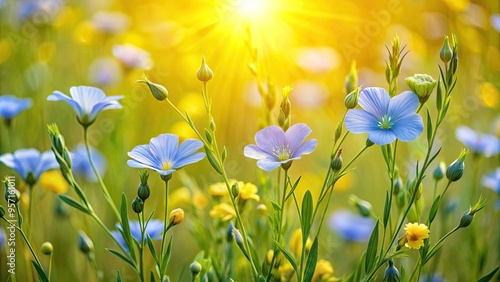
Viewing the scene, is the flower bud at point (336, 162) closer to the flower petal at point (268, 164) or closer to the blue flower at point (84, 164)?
the flower petal at point (268, 164)

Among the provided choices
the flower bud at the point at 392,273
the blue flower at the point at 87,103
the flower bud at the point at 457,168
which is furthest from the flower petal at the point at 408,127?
the blue flower at the point at 87,103

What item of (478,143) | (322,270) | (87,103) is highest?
(478,143)

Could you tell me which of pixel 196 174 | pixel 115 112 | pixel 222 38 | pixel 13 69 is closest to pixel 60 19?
pixel 13 69

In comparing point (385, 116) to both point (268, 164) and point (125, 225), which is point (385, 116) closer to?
point (268, 164)

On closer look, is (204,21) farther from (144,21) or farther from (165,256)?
(165,256)

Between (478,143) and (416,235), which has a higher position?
(478,143)

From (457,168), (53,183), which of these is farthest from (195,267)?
(53,183)

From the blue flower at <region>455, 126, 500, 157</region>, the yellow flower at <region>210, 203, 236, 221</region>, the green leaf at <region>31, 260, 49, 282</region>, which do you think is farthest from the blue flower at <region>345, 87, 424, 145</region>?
the blue flower at <region>455, 126, 500, 157</region>
